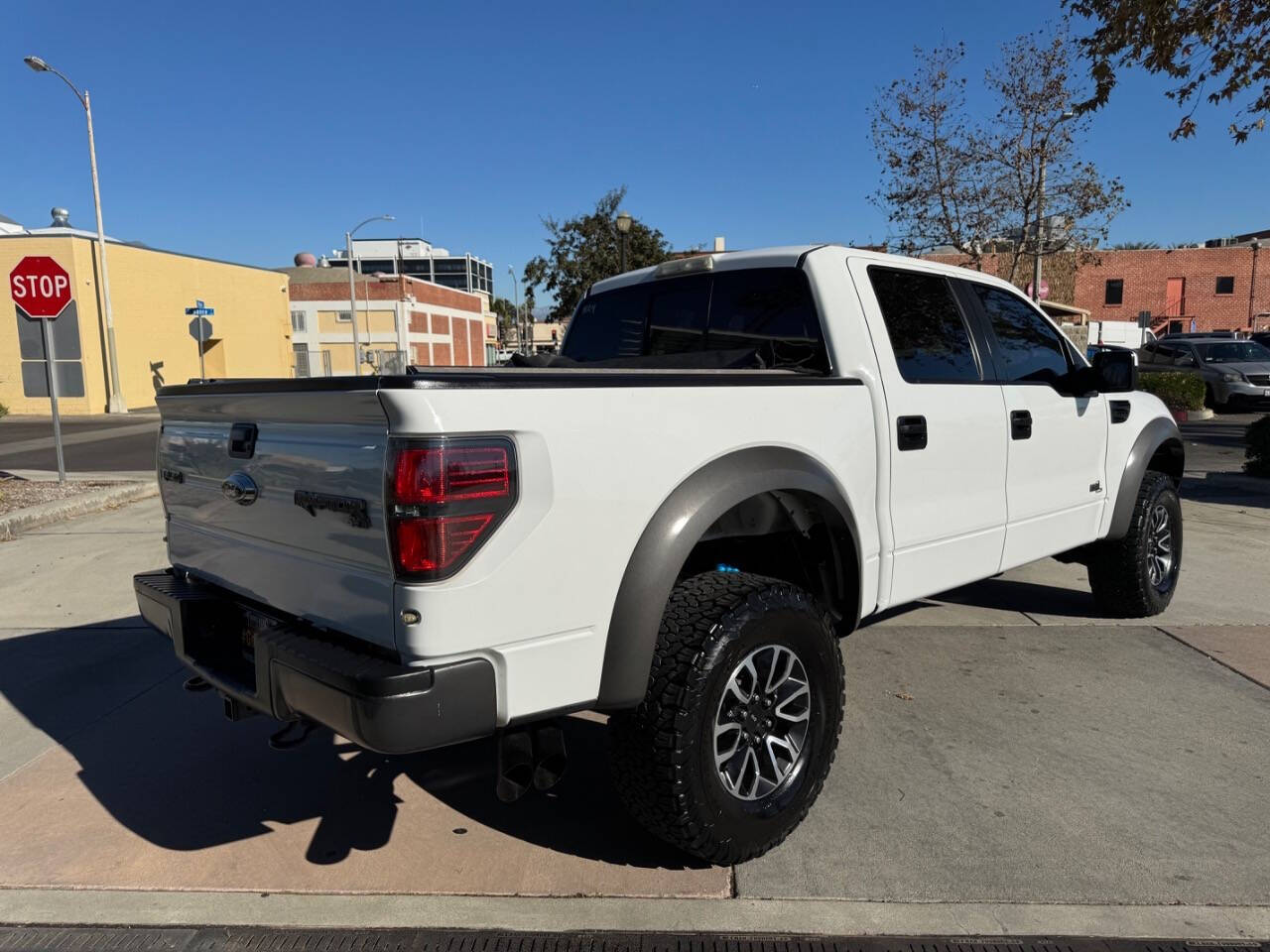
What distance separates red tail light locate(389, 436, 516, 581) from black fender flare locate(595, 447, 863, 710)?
480mm

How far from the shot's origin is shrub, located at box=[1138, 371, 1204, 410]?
1903cm

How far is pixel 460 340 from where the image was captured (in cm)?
6881

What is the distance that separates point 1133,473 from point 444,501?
4.28 meters

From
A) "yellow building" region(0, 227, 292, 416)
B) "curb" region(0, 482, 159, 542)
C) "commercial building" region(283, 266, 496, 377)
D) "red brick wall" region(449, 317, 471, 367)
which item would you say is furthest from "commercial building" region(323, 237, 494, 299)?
"curb" region(0, 482, 159, 542)

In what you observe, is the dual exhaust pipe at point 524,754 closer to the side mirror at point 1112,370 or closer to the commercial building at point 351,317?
the side mirror at point 1112,370

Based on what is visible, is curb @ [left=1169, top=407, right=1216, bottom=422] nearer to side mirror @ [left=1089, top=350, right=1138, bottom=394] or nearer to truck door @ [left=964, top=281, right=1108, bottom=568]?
truck door @ [left=964, top=281, right=1108, bottom=568]

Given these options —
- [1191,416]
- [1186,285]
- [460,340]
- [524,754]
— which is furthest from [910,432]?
[460,340]

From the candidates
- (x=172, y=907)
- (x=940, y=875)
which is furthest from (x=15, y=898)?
(x=940, y=875)

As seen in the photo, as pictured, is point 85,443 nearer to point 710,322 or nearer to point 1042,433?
point 710,322

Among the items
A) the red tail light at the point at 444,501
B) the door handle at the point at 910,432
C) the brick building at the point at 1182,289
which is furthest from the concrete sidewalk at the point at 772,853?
the brick building at the point at 1182,289

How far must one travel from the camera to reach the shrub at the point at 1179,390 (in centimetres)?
1903

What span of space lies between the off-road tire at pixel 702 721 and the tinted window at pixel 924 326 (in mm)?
1264

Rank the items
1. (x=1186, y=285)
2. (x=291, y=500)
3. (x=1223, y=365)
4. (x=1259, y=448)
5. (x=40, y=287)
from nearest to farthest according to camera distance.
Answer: (x=291, y=500) < (x=40, y=287) < (x=1259, y=448) < (x=1223, y=365) < (x=1186, y=285)

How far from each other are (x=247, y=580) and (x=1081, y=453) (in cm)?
391
